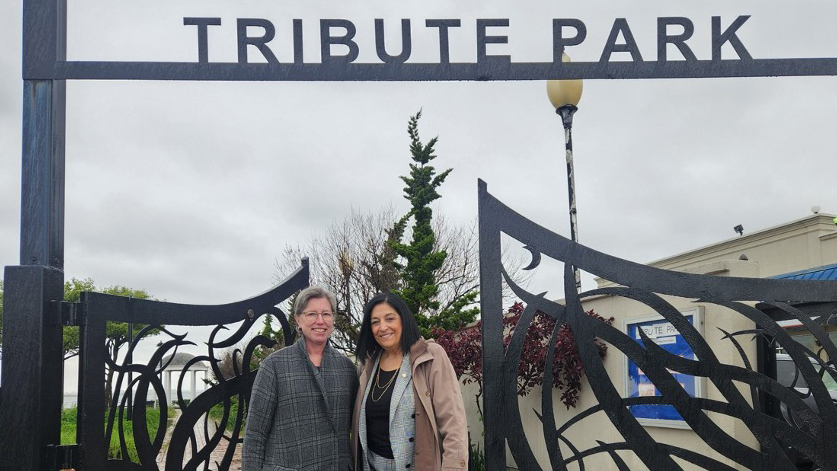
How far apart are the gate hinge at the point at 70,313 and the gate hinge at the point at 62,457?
0.53 metres

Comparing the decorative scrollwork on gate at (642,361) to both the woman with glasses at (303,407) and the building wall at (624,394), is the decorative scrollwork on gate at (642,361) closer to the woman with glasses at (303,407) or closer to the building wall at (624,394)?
the building wall at (624,394)

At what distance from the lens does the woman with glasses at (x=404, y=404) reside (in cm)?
364

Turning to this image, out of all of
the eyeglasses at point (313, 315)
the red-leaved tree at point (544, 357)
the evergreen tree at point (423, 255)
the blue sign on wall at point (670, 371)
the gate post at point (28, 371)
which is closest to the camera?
the gate post at point (28, 371)

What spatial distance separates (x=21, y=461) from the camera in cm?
349

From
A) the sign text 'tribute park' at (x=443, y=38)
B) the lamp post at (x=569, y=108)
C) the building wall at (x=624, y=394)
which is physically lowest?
the building wall at (x=624, y=394)

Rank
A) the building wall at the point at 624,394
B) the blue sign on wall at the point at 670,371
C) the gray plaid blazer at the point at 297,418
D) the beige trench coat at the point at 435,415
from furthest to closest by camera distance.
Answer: the blue sign on wall at the point at 670,371
the building wall at the point at 624,394
the gray plaid blazer at the point at 297,418
the beige trench coat at the point at 435,415

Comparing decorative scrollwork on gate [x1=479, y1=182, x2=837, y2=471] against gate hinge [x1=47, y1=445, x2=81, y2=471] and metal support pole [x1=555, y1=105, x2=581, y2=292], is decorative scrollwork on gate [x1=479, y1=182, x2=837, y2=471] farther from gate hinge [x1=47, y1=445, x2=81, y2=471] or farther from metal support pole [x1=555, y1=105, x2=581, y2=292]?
metal support pole [x1=555, y1=105, x2=581, y2=292]

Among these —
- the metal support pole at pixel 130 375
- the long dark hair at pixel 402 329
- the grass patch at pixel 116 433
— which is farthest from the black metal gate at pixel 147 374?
the grass patch at pixel 116 433

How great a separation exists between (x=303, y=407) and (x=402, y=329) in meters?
0.56

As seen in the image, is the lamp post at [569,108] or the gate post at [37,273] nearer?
the gate post at [37,273]

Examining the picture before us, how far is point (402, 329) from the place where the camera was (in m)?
3.84

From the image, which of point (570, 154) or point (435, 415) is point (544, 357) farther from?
point (435, 415)

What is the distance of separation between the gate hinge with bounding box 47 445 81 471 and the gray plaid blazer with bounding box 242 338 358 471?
0.71 metres

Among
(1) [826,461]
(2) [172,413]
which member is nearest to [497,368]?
(1) [826,461]
